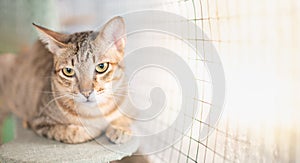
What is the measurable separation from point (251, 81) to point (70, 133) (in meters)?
0.69

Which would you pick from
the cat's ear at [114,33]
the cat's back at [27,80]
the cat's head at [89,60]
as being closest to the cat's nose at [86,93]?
the cat's head at [89,60]

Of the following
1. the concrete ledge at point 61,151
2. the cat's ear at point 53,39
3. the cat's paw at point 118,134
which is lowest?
the concrete ledge at point 61,151

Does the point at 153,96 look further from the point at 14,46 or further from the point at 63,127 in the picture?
the point at 14,46

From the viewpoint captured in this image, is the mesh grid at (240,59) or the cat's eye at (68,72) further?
the cat's eye at (68,72)

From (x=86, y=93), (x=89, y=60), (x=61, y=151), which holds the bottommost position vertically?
(x=61, y=151)

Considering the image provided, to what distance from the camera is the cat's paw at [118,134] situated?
118 centimetres

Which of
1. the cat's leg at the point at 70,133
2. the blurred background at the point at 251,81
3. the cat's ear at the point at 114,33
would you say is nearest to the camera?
the blurred background at the point at 251,81

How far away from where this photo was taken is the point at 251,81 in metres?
0.83

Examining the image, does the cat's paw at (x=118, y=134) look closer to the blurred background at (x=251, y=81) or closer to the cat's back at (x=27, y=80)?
the blurred background at (x=251, y=81)

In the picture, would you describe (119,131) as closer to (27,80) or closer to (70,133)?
(70,133)

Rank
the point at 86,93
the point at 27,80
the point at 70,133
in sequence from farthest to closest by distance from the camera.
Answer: the point at 27,80
the point at 70,133
the point at 86,93

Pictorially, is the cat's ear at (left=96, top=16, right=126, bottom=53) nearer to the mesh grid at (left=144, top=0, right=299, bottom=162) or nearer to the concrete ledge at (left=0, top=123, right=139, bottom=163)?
the mesh grid at (left=144, top=0, right=299, bottom=162)

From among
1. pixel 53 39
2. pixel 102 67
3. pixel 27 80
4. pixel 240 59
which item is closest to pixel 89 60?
pixel 102 67

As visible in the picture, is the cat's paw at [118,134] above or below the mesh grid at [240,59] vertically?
below
